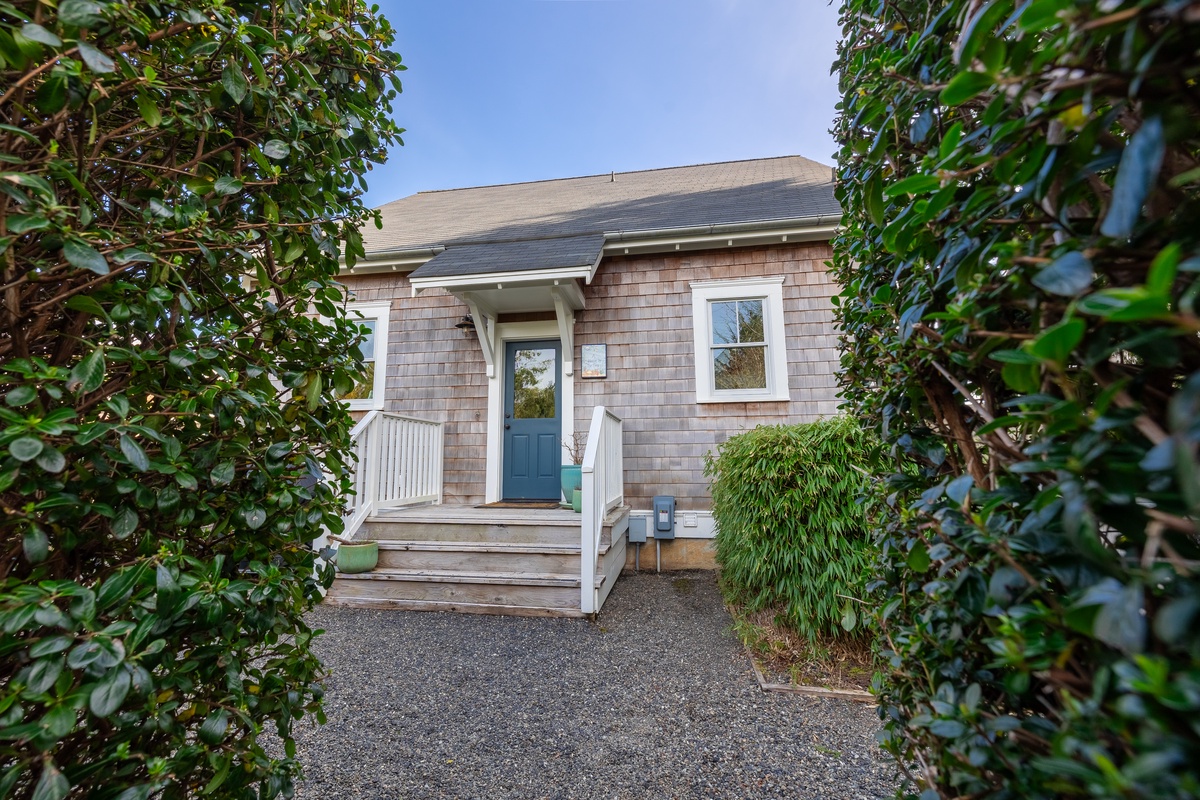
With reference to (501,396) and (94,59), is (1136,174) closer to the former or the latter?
(94,59)

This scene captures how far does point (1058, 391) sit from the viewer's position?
604mm

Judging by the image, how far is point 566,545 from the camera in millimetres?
3695

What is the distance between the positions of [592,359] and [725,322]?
61.4 inches

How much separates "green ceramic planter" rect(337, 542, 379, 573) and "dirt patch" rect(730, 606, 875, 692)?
9.60 ft

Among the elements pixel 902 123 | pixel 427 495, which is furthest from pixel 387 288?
pixel 902 123

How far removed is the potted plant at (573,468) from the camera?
15.2ft

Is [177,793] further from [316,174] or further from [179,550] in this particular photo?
[316,174]

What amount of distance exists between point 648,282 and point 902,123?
439cm

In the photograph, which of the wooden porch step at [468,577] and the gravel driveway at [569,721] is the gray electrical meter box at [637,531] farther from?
the gravel driveway at [569,721]

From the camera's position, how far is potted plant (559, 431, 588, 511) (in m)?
4.64

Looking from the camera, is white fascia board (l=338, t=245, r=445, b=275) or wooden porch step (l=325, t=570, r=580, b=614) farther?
white fascia board (l=338, t=245, r=445, b=275)

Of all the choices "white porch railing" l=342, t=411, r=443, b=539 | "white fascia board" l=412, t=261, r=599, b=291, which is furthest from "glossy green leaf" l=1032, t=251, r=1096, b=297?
"white fascia board" l=412, t=261, r=599, b=291

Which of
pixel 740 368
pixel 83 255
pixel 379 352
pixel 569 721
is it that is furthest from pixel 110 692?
pixel 379 352

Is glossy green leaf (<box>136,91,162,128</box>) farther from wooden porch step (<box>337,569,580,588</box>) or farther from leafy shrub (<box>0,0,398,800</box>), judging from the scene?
wooden porch step (<box>337,569,580,588</box>)
